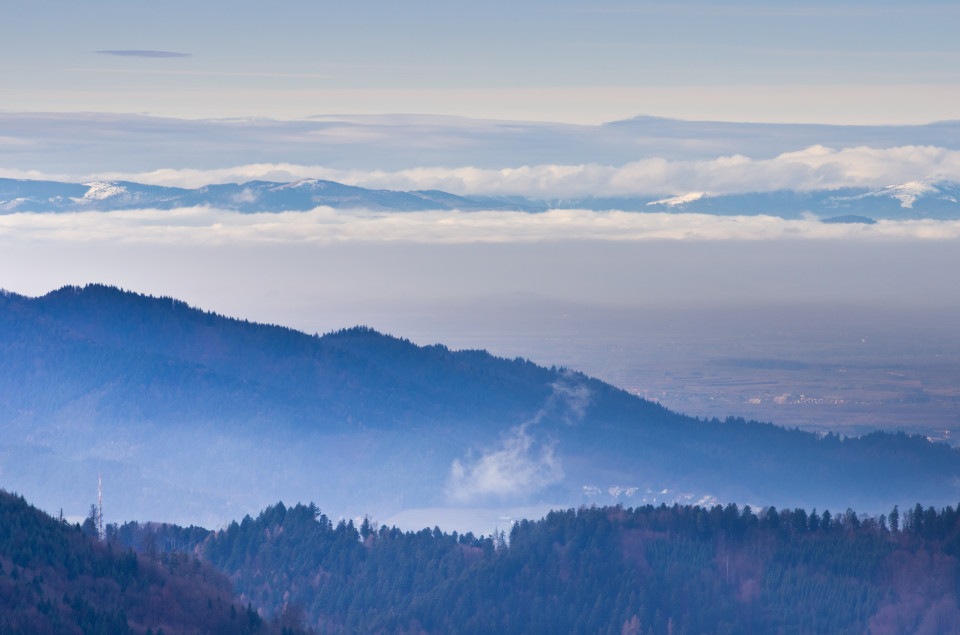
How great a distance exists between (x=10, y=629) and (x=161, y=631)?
16.1 m

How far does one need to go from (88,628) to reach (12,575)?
41.4ft

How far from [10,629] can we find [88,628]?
9006mm

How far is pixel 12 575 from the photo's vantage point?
199875mm

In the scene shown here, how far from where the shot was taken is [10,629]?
186625mm

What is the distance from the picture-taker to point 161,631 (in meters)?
195

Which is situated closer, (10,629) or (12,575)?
(10,629)

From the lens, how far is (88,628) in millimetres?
192875

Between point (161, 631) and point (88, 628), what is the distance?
24.5ft

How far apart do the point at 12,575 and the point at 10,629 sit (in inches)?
553
